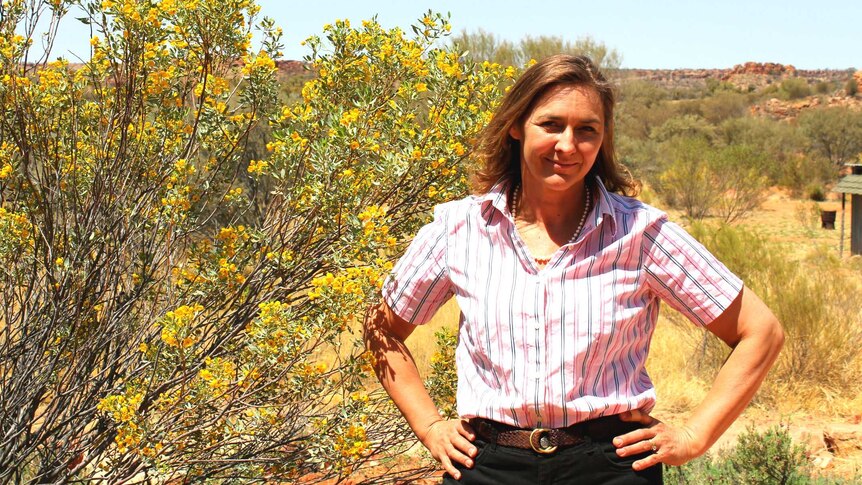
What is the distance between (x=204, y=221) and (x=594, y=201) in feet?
5.52

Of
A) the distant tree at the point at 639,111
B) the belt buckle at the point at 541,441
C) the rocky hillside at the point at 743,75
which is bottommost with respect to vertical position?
the belt buckle at the point at 541,441

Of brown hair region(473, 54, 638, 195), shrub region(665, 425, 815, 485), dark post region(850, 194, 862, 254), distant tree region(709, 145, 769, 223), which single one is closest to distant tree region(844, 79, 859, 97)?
distant tree region(709, 145, 769, 223)

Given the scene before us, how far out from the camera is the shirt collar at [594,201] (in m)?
1.97

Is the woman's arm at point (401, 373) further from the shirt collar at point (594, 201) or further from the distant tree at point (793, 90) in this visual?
the distant tree at point (793, 90)

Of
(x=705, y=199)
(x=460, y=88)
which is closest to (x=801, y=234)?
(x=705, y=199)

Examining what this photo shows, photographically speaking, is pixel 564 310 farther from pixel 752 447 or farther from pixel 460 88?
pixel 752 447

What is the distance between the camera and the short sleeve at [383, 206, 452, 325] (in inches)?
82.8

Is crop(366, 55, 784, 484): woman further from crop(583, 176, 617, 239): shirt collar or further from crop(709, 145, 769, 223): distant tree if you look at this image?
crop(709, 145, 769, 223): distant tree

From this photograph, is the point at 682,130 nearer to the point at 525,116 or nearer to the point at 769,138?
the point at 769,138

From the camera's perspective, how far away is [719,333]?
2.04m

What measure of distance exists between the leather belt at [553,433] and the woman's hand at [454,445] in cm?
5

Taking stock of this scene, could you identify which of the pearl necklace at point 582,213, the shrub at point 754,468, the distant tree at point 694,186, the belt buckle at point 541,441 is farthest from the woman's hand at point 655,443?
the distant tree at point 694,186

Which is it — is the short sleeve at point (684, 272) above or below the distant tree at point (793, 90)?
below

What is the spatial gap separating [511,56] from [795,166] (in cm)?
841
